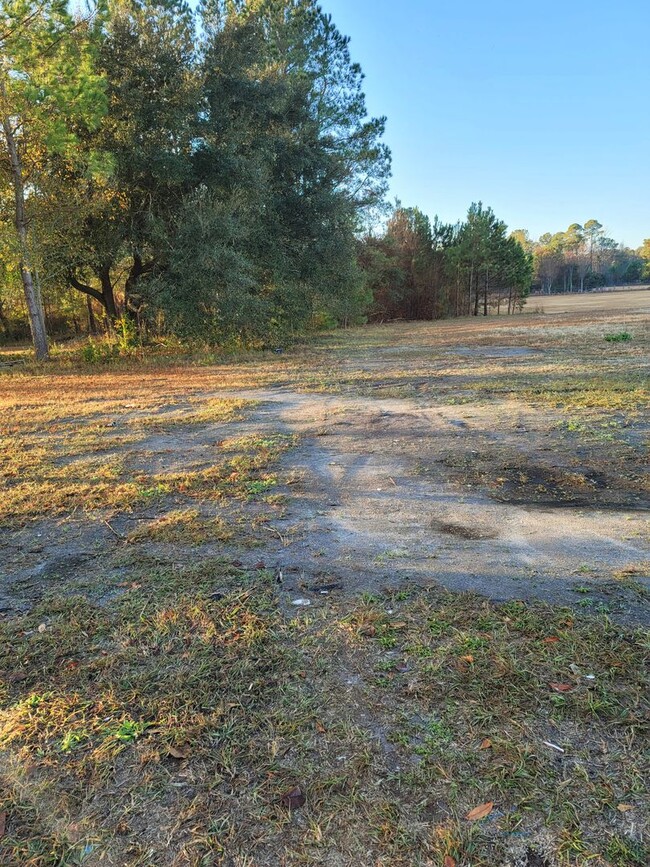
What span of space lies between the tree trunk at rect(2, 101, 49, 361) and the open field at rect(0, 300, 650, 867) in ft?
28.6

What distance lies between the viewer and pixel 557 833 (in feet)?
4.37

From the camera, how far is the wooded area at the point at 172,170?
35.3 feet

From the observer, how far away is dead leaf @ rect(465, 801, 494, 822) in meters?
1.38

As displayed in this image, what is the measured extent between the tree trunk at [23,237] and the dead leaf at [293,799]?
1255cm

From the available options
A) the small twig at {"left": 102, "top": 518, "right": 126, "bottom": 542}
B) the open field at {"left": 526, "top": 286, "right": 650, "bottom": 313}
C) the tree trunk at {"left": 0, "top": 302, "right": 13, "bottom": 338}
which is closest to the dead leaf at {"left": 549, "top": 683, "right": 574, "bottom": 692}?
the small twig at {"left": 102, "top": 518, "right": 126, "bottom": 542}

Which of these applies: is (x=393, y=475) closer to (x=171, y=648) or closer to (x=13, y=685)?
(x=171, y=648)

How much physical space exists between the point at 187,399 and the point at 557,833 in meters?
7.14

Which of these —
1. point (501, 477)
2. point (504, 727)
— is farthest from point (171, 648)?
point (501, 477)

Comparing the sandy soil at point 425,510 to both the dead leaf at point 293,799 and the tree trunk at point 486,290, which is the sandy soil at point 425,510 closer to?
the dead leaf at point 293,799

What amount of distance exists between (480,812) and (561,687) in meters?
0.63

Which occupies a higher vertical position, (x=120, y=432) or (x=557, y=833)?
(x=120, y=432)

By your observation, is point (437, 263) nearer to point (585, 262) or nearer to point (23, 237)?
point (23, 237)

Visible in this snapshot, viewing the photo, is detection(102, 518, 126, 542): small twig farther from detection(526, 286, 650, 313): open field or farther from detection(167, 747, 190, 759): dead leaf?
detection(526, 286, 650, 313): open field

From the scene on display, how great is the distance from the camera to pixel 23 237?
36.7ft
